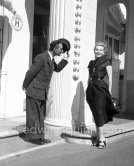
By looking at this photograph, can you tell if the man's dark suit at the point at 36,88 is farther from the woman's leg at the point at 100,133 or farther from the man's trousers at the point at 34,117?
the woman's leg at the point at 100,133

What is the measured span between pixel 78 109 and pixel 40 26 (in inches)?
129

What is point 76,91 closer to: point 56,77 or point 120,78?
point 56,77

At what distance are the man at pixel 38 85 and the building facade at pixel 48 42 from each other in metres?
A: 0.91

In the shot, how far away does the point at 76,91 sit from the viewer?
22.8ft

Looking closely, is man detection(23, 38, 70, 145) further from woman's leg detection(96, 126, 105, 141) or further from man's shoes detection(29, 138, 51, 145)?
woman's leg detection(96, 126, 105, 141)

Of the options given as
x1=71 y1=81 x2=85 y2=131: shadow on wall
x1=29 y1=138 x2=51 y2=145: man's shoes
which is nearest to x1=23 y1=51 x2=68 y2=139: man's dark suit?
x1=29 y1=138 x2=51 y2=145: man's shoes

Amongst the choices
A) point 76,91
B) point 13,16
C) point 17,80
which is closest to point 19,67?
point 17,80

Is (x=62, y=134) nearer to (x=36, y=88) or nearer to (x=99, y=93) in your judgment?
(x=99, y=93)

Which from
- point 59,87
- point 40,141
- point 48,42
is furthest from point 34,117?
point 48,42

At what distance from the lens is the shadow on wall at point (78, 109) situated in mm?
6938

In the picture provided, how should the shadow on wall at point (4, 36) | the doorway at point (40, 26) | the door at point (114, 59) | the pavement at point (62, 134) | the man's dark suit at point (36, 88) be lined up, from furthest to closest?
the door at point (114, 59)
the doorway at point (40, 26)
the shadow on wall at point (4, 36)
the pavement at point (62, 134)
the man's dark suit at point (36, 88)

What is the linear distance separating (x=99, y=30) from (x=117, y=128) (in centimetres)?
495

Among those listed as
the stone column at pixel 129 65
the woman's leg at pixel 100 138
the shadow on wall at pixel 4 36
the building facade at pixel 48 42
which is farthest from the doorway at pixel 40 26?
the woman's leg at pixel 100 138

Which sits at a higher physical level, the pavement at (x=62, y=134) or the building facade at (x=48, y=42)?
the building facade at (x=48, y=42)
